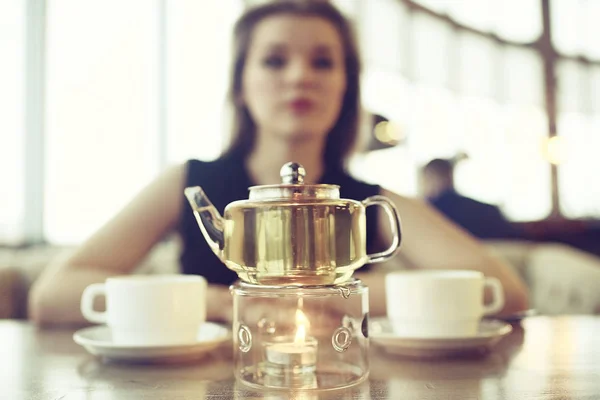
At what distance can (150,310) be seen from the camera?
54 cm

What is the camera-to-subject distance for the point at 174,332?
0.55 meters

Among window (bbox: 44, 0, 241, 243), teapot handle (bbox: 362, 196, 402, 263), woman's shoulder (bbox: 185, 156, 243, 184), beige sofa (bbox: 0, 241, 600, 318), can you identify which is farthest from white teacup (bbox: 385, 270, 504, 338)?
window (bbox: 44, 0, 241, 243)

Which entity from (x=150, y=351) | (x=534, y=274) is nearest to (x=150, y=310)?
(x=150, y=351)

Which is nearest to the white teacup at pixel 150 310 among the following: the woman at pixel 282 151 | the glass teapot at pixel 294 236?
the glass teapot at pixel 294 236

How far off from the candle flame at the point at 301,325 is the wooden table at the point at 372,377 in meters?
0.07

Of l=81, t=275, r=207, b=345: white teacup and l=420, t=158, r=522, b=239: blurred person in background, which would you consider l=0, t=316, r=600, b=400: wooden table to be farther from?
l=420, t=158, r=522, b=239: blurred person in background

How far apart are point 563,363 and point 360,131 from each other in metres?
0.94

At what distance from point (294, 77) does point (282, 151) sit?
19 centimetres

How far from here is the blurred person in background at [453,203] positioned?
2666 millimetres

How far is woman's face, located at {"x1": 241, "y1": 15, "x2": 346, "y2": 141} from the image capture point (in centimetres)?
122

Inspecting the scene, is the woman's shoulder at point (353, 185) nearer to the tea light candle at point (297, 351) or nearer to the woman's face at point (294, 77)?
the woman's face at point (294, 77)

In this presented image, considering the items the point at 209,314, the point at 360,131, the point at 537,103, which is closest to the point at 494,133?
the point at 537,103

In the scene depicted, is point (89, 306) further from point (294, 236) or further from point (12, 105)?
point (12, 105)

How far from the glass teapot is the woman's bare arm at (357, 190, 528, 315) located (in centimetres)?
63
